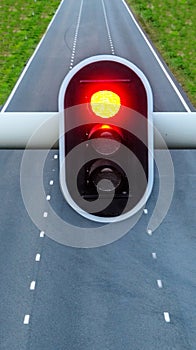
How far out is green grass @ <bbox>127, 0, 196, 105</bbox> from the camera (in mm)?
47031

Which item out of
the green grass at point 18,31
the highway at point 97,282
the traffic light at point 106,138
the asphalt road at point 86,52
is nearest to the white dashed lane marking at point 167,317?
the highway at point 97,282

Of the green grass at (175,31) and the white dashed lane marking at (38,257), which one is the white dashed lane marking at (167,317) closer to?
the white dashed lane marking at (38,257)

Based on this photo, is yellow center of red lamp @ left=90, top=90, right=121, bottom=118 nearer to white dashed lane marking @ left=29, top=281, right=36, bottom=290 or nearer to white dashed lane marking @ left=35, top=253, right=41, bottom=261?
white dashed lane marking @ left=29, top=281, right=36, bottom=290

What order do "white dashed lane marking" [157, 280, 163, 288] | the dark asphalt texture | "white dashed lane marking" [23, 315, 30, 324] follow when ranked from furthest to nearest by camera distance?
"white dashed lane marking" [157, 280, 163, 288] → "white dashed lane marking" [23, 315, 30, 324] → the dark asphalt texture

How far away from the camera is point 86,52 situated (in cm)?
5300

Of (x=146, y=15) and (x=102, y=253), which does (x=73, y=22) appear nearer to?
(x=146, y=15)

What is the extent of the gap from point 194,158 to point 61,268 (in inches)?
511

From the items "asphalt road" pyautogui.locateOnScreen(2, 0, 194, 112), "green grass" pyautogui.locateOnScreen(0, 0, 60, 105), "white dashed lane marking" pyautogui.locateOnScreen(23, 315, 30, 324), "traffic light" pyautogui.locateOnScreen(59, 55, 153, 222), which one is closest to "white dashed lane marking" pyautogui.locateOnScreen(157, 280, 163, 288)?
"white dashed lane marking" pyautogui.locateOnScreen(23, 315, 30, 324)

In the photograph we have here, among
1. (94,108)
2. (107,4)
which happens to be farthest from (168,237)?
(107,4)

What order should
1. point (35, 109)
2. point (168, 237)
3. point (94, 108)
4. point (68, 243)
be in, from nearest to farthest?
1. point (94, 108)
2. point (168, 237)
3. point (68, 243)
4. point (35, 109)

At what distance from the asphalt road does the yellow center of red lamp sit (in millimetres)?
34333

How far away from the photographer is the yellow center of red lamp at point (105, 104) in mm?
3260

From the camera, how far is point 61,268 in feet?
75.6

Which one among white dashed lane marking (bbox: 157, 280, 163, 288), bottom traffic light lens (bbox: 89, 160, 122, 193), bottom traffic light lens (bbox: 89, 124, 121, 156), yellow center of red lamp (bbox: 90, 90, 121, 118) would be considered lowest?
white dashed lane marking (bbox: 157, 280, 163, 288)
